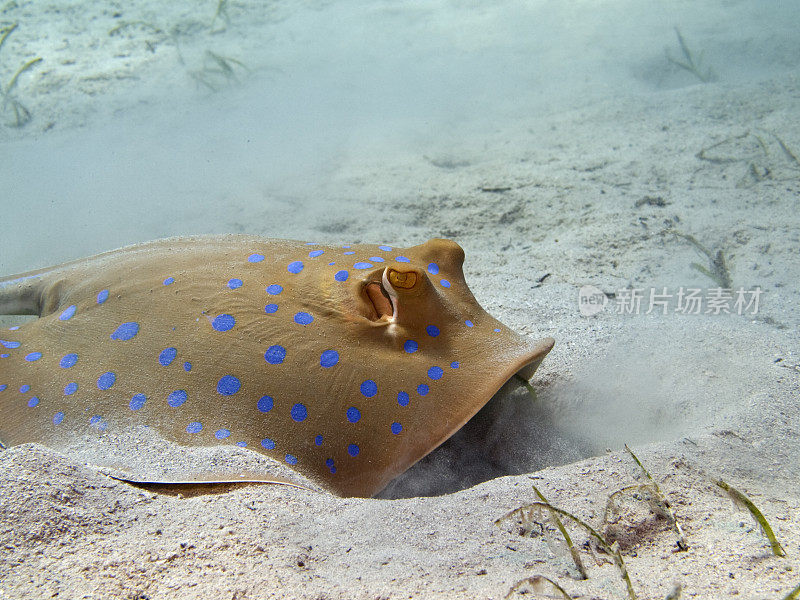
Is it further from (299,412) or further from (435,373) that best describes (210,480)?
(435,373)

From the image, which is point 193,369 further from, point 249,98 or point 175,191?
point 249,98

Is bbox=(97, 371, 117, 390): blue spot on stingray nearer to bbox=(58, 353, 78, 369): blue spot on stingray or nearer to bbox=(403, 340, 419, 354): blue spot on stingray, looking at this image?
bbox=(58, 353, 78, 369): blue spot on stingray

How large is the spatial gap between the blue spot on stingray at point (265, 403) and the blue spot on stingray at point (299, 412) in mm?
97

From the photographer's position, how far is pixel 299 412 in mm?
1946

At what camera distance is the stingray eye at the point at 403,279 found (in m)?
2.11

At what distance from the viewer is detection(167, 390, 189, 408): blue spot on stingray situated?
2.00 m

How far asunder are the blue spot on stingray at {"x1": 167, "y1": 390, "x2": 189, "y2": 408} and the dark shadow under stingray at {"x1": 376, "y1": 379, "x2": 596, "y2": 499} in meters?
0.95

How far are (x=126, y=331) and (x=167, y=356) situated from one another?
12.1 inches

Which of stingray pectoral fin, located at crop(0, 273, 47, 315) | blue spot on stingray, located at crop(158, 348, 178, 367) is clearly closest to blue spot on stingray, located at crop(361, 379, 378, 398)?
blue spot on stingray, located at crop(158, 348, 178, 367)

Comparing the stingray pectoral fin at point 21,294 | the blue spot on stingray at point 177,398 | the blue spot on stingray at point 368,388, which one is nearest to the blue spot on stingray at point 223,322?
the blue spot on stingray at point 177,398

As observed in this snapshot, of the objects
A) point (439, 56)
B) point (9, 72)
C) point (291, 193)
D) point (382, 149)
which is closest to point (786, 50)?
point (439, 56)

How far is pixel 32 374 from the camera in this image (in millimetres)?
2184

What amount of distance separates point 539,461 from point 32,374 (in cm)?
242

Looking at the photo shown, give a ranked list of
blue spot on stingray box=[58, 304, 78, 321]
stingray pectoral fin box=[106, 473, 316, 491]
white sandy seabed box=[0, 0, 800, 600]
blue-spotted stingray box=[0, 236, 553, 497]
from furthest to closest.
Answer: blue spot on stingray box=[58, 304, 78, 321] < blue-spotted stingray box=[0, 236, 553, 497] < stingray pectoral fin box=[106, 473, 316, 491] < white sandy seabed box=[0, 0, 800, 600]
